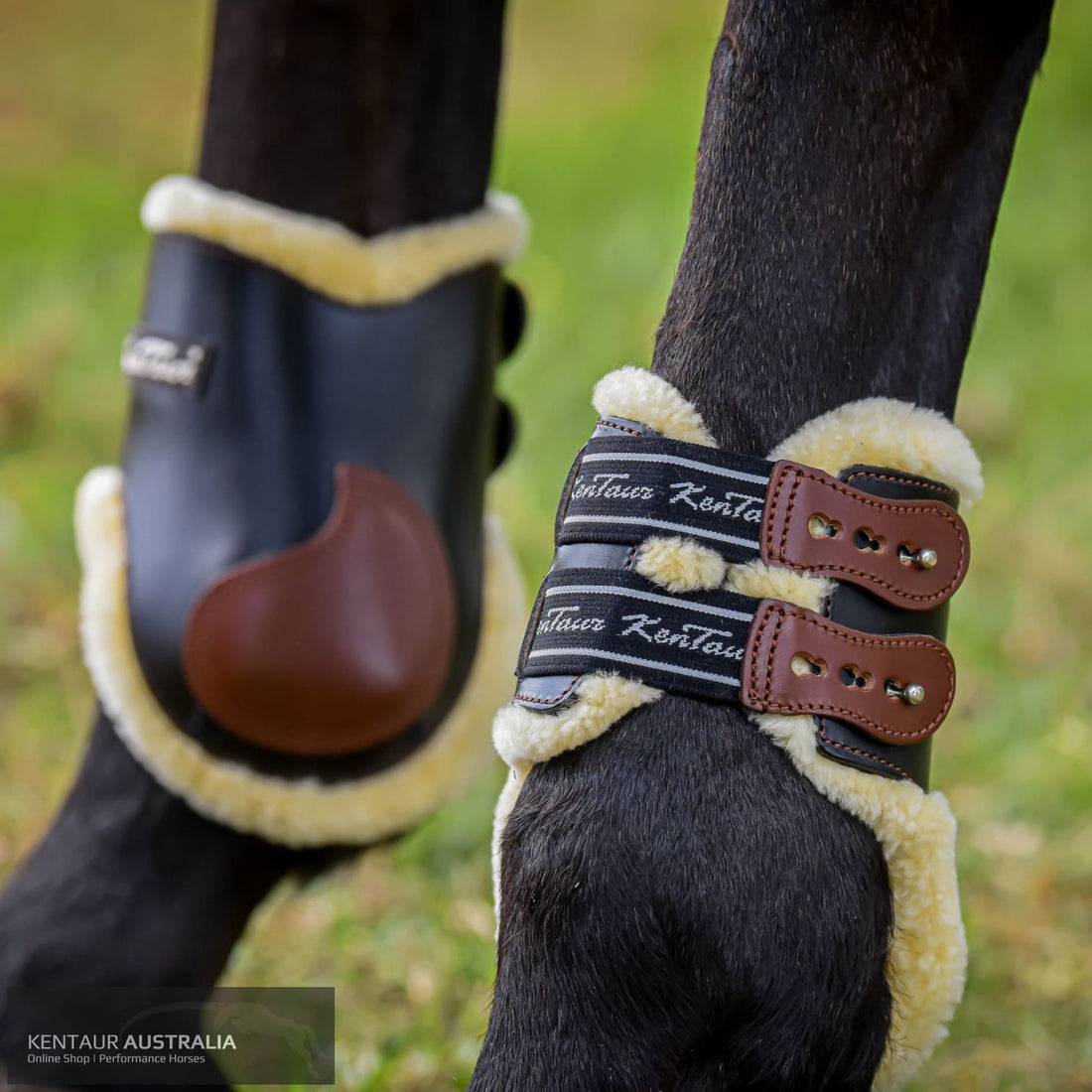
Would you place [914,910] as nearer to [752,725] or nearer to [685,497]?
[752,725]

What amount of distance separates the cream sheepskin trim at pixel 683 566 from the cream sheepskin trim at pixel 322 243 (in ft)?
1.58

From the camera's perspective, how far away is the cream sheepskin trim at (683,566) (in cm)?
68

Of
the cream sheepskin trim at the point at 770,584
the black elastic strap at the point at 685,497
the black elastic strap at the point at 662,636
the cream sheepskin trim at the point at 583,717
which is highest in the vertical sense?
the black elastic strap at the point at 685,497

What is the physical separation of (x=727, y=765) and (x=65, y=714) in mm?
1205

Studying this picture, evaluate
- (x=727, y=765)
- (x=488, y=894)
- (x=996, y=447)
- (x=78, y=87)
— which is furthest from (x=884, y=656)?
(x=78, y=87)

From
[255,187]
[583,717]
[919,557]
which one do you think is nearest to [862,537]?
[919,557]

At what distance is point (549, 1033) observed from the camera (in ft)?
2.19

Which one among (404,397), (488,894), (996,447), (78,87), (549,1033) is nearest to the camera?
(549,1033)

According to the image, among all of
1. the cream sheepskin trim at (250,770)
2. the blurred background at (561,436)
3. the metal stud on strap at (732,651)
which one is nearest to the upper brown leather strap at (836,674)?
the metal stud on strap at (732,651)

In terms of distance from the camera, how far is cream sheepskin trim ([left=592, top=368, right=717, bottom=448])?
0.71 meters

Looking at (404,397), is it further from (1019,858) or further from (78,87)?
(78,87)

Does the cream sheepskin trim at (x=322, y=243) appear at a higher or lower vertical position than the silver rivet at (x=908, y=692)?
higher
